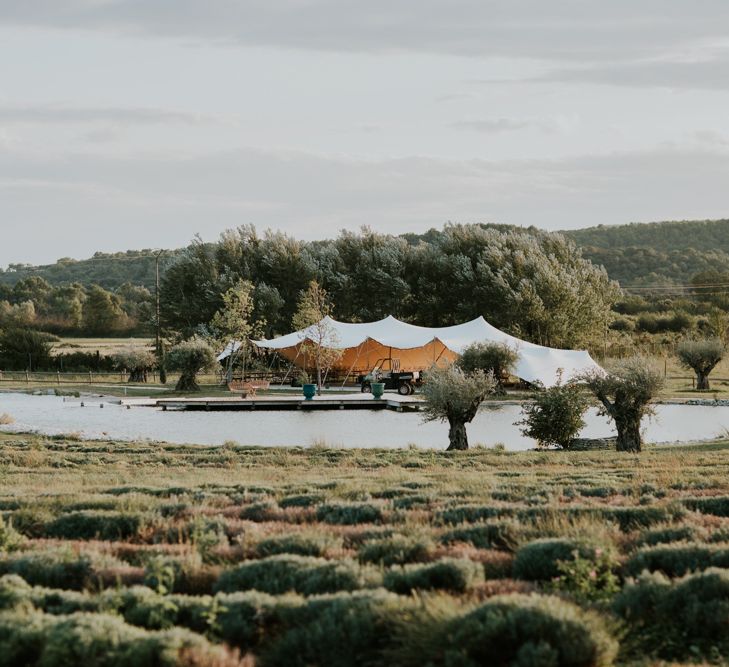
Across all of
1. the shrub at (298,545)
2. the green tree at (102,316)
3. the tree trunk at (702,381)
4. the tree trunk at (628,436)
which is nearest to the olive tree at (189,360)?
→ the tree trunk at (702,381)

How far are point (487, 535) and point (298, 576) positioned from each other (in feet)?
5.98

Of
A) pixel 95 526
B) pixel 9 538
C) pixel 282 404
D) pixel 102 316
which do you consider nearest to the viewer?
pixel 9 538

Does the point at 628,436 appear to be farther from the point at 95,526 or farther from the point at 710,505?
the point at 95,526

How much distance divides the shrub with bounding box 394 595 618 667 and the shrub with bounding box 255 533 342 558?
1.99 meters

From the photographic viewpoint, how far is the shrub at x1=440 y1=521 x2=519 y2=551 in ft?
21.8

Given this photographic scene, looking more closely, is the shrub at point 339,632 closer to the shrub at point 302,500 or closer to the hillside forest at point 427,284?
the shrub at point 302,500

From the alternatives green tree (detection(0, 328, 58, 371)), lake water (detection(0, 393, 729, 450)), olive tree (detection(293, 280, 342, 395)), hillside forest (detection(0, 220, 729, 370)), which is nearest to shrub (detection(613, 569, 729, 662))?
lake water (detection(0, 393, 729, 450))

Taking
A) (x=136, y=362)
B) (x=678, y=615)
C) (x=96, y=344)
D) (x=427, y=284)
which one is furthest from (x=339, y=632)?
(x=96, y=344)

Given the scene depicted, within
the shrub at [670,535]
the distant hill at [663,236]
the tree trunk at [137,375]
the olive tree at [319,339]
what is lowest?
the shrub at [670,535]

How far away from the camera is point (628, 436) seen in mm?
19344

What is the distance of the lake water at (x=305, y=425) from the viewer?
23312 millimetres

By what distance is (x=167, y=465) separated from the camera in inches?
590

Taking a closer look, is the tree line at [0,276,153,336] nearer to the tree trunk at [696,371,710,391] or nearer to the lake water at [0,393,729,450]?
the lake water at [0,393,729,450]

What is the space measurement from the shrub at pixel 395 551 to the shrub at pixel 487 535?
39 cm
